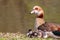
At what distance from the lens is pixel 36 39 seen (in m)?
9.91

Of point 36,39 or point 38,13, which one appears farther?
point 38,13

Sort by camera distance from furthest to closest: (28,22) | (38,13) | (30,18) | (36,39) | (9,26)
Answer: (30,18) → (28,22) → (9,26) → (38,13) → (36,39)

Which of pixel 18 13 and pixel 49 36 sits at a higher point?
pixel 18 13

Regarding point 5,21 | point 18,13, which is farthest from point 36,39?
point 18,13

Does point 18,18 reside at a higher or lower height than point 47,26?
higher

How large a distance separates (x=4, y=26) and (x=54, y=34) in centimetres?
542

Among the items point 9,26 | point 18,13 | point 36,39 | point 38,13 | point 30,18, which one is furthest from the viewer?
point 18,13

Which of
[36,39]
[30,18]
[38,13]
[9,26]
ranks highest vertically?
[30,18]

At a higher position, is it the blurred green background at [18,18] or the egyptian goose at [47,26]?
the blurred green background at [18,18]

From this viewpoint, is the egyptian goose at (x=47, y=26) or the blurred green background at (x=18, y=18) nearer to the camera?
the egyptian goose at (x=47, y=26)

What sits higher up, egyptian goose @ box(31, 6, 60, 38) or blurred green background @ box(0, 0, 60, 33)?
blurred green background @ box(0, 0, 60, 33)

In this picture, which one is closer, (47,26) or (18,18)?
(47,26)

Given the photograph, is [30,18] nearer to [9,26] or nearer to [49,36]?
[9,26]

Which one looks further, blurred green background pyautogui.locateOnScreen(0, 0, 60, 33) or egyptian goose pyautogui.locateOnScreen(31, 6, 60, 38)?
blurred green background pyautogui.locateOnScreen(0, 0, 60, 33)
